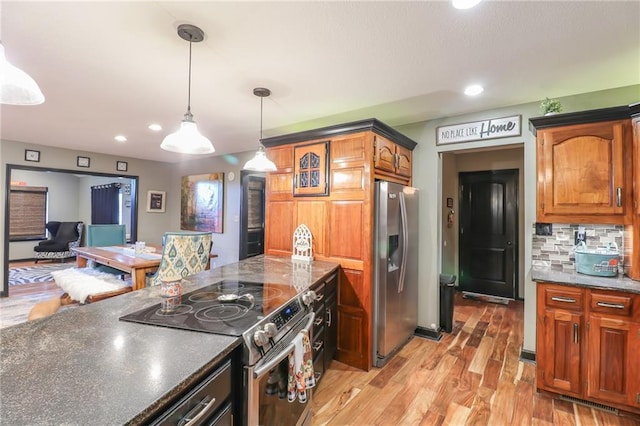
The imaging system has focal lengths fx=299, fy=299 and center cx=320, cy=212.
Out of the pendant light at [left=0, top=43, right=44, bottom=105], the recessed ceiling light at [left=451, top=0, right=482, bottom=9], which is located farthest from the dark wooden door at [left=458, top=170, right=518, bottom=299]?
the pendant light at [left=0, top=43, right=44, bottom=105]

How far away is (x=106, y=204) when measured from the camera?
26.4 feet

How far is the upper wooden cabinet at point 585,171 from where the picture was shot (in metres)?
2.25

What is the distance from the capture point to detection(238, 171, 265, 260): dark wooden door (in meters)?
5.48

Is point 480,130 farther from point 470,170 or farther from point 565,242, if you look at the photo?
point 470,170

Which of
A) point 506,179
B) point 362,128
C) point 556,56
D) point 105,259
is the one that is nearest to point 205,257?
point 105,259

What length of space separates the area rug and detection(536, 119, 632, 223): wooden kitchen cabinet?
822 centimetres

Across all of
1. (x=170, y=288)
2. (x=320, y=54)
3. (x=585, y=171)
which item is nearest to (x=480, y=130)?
(x=585, y=171)

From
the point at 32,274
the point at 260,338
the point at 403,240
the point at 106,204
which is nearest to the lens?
the point at 260,338

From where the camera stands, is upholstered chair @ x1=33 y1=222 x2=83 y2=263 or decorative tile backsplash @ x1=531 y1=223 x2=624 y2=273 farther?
upholstered chair @ x1=33 y1=222 x2=83 y2=263

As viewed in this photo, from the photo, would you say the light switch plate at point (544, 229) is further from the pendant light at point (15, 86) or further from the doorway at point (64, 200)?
the doorway at point (64, 200)

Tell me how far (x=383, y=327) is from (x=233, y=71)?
2.50m

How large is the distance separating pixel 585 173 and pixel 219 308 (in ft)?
9.38

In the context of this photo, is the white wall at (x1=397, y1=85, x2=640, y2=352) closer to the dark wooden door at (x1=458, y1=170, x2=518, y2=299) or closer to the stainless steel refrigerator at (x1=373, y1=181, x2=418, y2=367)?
the stainless steel refrigerator at (x1=373, y1=181, x2=418, y2=367)

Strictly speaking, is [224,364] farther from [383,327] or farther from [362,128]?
[362,128]
